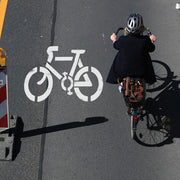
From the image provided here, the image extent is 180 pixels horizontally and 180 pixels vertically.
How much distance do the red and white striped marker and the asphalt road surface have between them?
574mm

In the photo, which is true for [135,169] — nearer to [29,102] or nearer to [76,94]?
[76,94]

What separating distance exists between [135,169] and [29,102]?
2.67 m

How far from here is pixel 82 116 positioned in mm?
6926

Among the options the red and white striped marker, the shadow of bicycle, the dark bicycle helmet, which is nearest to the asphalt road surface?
the shadow of bicycle

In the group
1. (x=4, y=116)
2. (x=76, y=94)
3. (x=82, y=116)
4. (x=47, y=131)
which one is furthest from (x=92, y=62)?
(x=4, y=116)

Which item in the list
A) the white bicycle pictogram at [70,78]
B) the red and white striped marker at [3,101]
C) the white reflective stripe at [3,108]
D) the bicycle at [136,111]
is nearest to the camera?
the red and white striped marker at [3,101]

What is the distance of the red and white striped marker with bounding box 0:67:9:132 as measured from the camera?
226 inches

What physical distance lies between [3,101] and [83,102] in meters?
1.80

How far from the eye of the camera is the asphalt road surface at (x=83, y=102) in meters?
6.30

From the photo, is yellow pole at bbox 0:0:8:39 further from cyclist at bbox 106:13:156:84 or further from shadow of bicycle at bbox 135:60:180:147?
shadow of bicycle at bbox 135:60:180:147

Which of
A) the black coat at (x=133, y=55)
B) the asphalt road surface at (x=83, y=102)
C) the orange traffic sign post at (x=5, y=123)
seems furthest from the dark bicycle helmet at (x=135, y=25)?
the orange traffic sign post at (x=5, y=123)

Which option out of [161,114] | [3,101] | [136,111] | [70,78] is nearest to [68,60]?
[70,78]

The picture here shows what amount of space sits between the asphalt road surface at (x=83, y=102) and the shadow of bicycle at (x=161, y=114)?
0.02 metres

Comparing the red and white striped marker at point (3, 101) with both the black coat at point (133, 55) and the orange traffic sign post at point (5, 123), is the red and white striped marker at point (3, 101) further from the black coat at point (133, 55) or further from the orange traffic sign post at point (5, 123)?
the black coat at point (133, 55)
